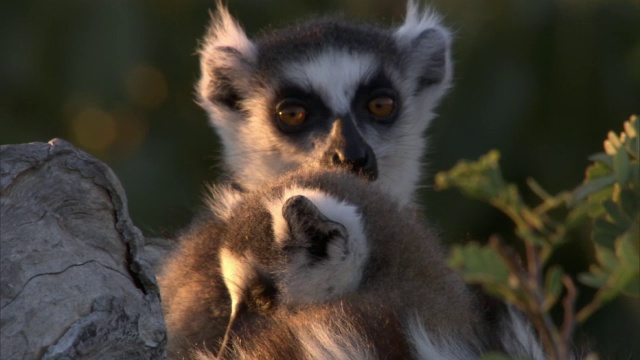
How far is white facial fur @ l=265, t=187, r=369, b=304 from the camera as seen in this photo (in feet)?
7.48

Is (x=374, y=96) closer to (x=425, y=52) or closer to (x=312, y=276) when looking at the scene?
(x=425, y=52)

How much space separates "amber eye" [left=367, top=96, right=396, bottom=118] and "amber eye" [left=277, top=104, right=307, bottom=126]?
0.23m

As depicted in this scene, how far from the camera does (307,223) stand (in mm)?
2271

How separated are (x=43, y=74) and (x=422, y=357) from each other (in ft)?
14.0

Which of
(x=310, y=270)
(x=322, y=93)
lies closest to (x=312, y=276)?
(x=310, y=270)

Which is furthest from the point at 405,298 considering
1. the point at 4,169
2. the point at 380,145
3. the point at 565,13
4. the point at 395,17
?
the point at 395,17

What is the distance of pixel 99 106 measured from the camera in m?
5.28

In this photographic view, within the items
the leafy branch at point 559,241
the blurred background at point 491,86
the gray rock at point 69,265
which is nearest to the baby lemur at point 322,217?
the gray rock at point 69,265

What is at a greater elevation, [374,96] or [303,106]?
[374,96]

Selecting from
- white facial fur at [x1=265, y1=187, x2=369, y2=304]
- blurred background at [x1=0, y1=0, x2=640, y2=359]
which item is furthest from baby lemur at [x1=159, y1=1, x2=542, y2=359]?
blurred background at [x1=0, y1=0, x2=640, y2=359]

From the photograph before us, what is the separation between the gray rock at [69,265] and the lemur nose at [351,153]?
3.96 ft

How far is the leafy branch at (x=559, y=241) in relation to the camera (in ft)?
3.53

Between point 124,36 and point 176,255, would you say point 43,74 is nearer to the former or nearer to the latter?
point 124,36

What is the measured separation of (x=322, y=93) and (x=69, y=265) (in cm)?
197
